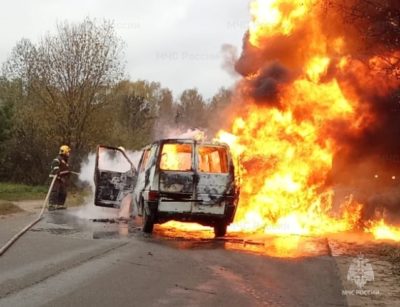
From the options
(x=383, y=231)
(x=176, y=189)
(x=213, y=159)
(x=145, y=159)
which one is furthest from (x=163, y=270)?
(x=383, y=231)

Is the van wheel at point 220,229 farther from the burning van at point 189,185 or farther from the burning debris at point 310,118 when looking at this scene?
the burning debris at point 310,118

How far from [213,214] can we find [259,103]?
17.1 ft

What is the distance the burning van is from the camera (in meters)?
11.7

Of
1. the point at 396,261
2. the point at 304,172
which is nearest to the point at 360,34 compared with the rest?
the point at 304,172

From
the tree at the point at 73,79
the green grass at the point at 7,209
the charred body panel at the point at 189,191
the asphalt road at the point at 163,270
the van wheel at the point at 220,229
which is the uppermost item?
the tree at the point at 73,79

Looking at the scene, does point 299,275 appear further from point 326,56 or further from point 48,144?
point 48,144

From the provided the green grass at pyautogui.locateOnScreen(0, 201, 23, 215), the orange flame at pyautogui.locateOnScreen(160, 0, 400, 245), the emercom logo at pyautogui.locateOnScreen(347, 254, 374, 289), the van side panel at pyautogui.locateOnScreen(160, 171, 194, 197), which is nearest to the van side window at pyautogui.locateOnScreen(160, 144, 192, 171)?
the van side panel at pyautogui.locateOnScreen(160, 171, 194, 197)

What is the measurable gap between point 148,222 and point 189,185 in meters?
1.19

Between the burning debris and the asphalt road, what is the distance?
2743 millimetres

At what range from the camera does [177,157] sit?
12.3 m

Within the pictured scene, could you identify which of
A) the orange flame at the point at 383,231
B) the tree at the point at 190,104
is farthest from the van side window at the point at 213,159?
the tree at the point at 190,104

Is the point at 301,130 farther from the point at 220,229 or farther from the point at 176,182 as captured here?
the point at 176,182

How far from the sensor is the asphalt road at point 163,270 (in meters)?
6.41

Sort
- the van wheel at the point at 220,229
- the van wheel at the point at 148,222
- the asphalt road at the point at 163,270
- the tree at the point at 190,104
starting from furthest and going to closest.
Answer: the tree at the point at 190,104 < the van wheel at the point at 220,229 < the van wheel at the point at 148,222 < the asphalt road at the point at 163,270
